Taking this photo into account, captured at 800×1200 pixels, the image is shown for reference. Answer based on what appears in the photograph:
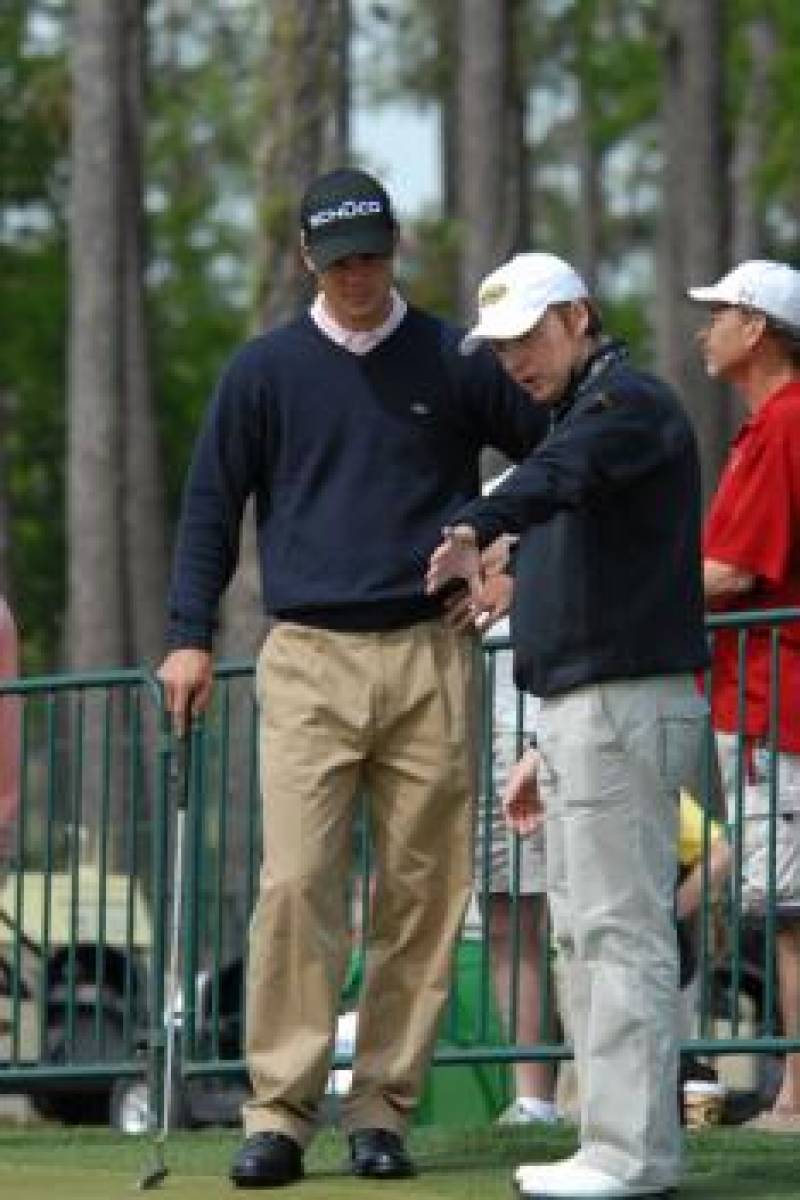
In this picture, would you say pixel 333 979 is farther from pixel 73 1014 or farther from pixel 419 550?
pixel 73 1014

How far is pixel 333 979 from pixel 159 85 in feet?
129

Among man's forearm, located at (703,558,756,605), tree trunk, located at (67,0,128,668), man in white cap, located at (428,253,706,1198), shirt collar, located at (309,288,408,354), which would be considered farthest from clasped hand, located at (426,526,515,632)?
tree trunk, located at (67,0,128,668)

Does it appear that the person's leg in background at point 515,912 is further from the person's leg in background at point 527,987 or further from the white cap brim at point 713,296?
the white cap brim at point 713,296

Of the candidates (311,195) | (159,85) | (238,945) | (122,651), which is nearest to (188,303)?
(159,85)

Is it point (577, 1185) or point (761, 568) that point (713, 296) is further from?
point (577, 1185)

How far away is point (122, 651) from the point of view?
31.6 meters

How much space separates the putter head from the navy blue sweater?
1.14 meters

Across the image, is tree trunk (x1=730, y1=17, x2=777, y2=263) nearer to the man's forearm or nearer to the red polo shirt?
the red polo shirt

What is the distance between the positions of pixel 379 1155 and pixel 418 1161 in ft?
1.69

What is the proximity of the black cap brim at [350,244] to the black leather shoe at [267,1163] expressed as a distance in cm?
186

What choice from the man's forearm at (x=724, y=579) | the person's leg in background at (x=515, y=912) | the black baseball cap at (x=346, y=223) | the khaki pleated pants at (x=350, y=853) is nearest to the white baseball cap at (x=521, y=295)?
the black baseball cap at (x=346, y=223)

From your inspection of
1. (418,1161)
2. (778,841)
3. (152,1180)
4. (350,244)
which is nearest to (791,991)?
(778,841)

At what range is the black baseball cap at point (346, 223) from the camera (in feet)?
28.3

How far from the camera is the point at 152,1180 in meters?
8.70
